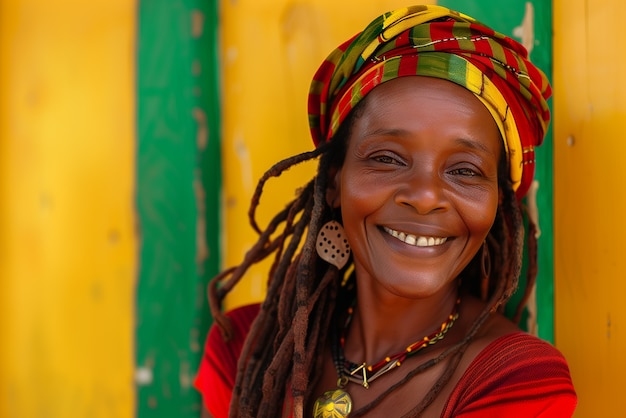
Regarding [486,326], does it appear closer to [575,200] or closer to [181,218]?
[575,200]

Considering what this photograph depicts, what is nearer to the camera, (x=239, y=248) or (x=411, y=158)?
(x=411, y=158)

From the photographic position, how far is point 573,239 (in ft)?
7.27

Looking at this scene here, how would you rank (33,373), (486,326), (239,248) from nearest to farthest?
(486,326)
(239,248)
(33,373)

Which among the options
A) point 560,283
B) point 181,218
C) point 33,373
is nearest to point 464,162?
point 560,283

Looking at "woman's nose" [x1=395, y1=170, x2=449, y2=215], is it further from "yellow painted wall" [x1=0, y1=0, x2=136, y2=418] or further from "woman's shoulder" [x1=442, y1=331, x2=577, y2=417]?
"yellow painted wall" [x1=0, y1=0, x2=136, y2=418]

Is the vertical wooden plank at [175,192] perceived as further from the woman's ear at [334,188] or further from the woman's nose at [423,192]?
the woman's nose at [423,192]

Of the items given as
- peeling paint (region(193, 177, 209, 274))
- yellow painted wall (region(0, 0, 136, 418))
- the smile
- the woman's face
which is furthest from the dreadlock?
yellow painted wall (region(0, 0, 136, 418))

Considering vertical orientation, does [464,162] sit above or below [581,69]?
below

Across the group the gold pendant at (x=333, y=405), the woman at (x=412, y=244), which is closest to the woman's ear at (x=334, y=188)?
the woman at (x=412, y=244)

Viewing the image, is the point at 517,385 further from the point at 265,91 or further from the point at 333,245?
the point at 265,91

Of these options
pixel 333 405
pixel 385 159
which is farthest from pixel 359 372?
pixel 385 159

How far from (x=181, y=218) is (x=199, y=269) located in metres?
0.19

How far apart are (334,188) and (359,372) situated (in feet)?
1.56

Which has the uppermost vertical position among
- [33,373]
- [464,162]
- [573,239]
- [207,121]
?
[207,121]
